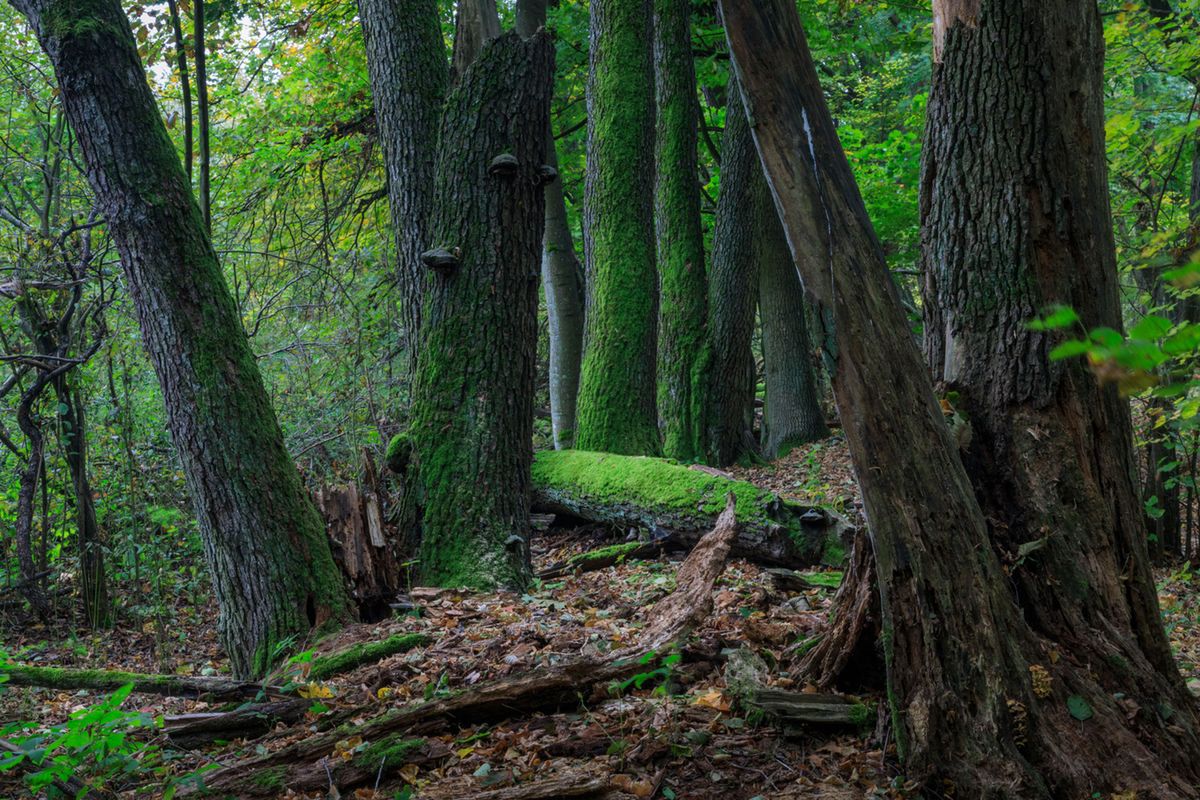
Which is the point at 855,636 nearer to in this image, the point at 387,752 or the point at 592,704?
the point at 592,704

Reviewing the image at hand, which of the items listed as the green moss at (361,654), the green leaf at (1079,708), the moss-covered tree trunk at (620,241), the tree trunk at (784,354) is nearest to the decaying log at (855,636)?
the green leaf at (1079,708)

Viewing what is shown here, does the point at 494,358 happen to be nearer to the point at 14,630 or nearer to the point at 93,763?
the point at 93,763

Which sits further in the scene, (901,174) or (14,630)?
(901,174)

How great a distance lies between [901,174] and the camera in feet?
47.6

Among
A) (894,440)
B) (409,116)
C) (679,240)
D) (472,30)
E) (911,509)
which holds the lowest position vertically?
(911,509)

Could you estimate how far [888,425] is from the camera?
309 centimetres

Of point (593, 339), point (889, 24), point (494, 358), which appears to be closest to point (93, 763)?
point (494, 358)

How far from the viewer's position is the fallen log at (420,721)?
3.31 metres

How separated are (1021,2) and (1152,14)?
22.1ft

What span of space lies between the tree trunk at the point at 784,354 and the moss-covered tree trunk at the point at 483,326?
7705 mm

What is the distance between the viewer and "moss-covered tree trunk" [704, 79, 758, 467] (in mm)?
11469

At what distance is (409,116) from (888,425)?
475cm

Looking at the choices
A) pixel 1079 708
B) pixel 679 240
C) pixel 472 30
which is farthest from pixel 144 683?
pixel 679 240

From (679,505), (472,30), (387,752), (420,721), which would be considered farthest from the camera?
(679,505)
